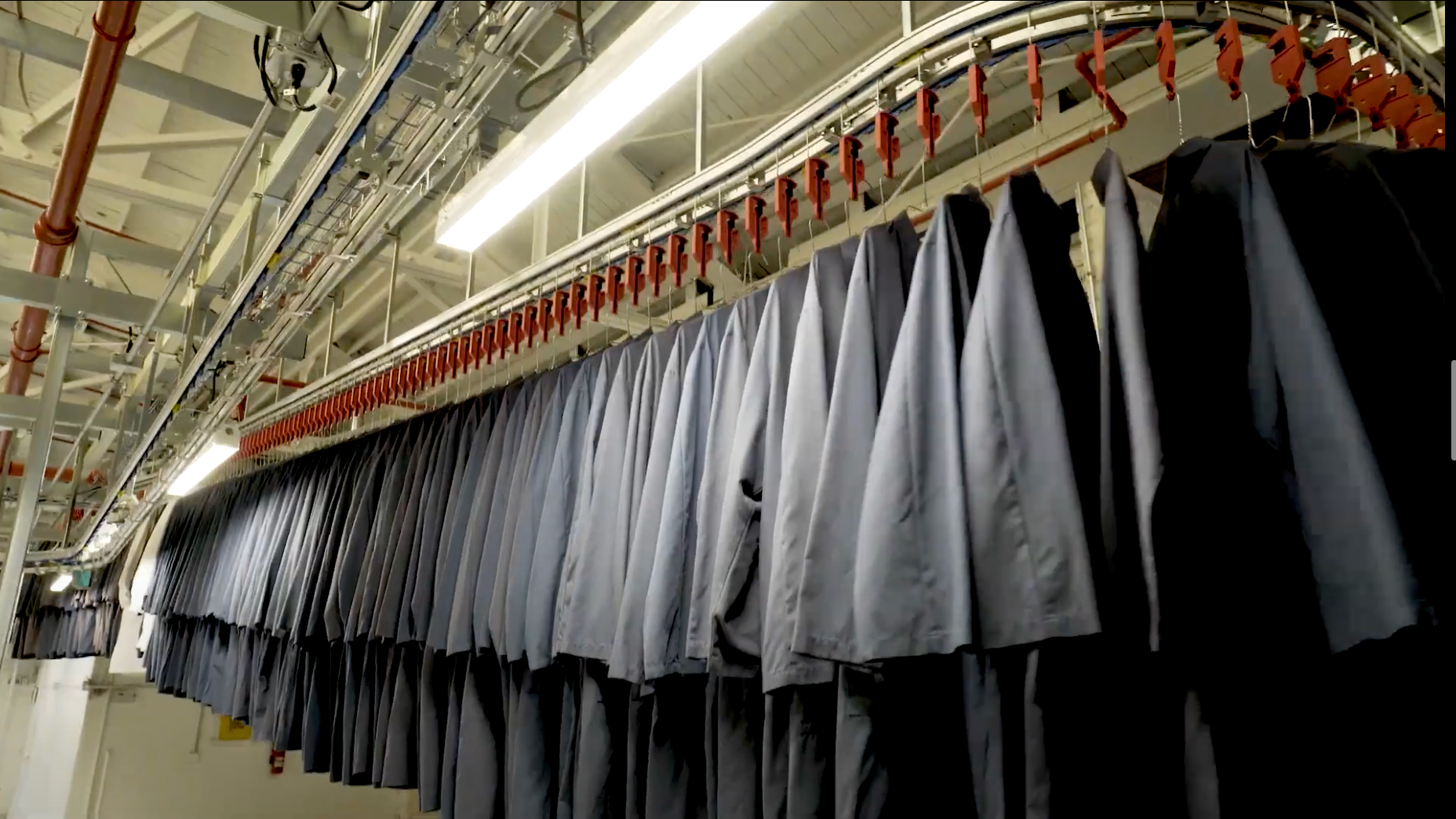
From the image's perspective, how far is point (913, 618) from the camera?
0.96 meters

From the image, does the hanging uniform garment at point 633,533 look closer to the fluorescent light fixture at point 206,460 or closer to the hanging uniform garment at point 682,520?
the hanging uniform garment at point 682,520

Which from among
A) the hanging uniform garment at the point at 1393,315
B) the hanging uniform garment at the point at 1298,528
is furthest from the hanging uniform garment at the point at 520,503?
the hanging uniform garment at the point at 1393,315

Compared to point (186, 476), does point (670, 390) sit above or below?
below

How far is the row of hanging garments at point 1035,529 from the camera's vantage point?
2.60 ft

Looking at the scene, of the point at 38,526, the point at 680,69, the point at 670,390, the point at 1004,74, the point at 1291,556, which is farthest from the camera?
the point at 38,526

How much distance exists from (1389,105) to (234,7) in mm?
1738

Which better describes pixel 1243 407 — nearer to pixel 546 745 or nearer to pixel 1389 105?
pixel 1389 105

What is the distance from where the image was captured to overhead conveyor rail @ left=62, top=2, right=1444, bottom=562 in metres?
1.14

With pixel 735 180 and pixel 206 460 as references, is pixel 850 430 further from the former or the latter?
pixel 206 460

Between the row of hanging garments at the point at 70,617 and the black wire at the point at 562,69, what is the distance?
5.46m

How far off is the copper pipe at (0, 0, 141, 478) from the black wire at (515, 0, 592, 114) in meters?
0.64

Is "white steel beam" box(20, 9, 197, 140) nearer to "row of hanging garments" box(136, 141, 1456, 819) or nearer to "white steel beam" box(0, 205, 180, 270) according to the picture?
"white steel beam" box(0, 205, 180, 270)

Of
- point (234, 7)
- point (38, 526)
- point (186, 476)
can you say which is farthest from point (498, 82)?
point (38, 526)

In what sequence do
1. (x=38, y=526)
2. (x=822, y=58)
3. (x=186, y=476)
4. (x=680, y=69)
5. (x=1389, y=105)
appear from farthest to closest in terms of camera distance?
(x=38, y=526)
(x=186, y=476)
(x=822, y=58)
(x=1389, y=105)
(x=680, y=69)
